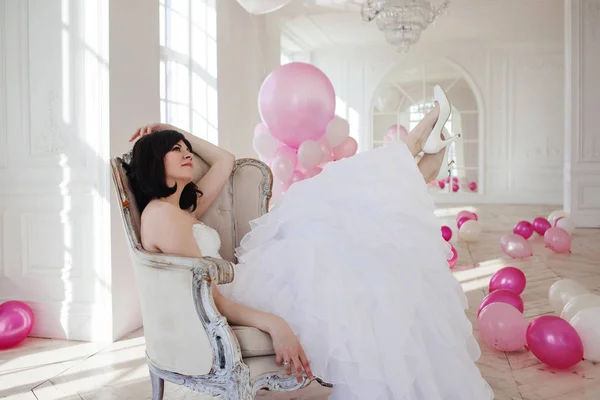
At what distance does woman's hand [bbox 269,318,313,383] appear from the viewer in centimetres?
161

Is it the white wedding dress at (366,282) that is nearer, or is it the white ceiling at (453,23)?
the white wedding dress at (366,282)

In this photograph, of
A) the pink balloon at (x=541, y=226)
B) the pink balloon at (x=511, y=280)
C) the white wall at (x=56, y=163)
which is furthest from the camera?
the pink balloon at (x=541, y=226)

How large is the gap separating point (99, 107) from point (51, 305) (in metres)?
1.08

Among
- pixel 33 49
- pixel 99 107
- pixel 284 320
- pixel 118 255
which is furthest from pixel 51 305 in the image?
pixel 284 320

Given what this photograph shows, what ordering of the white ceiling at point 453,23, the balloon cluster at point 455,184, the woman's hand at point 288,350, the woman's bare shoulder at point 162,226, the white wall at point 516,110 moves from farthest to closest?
1. the balloon cluster at point 455,184
2. the white wall at point 516,110
3. the white ceiling at point 453,23
4. the woman's bare shoulder at point 162,226
5. the woman's hand at point 288,350

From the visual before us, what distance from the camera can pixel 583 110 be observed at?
6.75 metres

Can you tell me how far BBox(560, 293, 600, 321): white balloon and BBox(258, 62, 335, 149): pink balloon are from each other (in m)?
2.44

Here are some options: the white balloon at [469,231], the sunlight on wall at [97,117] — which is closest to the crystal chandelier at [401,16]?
the white balloon at [469,231]

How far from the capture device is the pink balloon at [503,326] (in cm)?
259

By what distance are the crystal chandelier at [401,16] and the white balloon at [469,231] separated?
1.90m

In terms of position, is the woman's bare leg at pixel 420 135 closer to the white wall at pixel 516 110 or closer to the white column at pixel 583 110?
the white column at pixel 583 110

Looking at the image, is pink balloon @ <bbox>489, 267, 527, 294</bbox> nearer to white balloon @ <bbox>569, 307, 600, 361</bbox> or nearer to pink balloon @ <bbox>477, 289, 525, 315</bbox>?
pink balloon @ <bbox>477, 289, 525, 315</bbox>

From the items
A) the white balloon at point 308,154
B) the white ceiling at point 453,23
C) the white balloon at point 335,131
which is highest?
the white ceiling at point 453,23

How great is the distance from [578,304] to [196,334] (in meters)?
1.90
